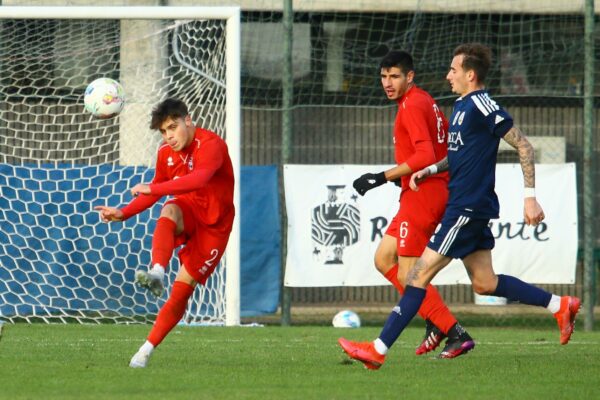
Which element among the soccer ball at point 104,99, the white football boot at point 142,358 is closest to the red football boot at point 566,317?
the white football boot at point 142,358

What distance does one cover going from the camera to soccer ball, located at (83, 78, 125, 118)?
9680 mm

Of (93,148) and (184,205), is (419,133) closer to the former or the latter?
(184,205)

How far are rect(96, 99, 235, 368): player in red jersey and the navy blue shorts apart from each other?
52.0 inches

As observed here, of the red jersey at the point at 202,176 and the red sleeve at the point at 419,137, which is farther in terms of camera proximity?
the red sleeve at the point at 419,137

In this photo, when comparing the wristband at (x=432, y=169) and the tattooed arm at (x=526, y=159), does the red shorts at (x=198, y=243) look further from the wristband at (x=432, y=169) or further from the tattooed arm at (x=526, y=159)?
the tattooed arm at (x=526, y=159)

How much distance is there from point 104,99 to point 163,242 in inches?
108

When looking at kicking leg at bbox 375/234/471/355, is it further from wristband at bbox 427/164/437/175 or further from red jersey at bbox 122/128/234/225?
red jersey at bbox 122/128/234/225

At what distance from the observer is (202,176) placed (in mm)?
7383

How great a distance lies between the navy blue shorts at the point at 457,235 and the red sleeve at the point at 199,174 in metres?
1.37

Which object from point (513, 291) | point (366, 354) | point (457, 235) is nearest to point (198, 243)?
point (366, 354)

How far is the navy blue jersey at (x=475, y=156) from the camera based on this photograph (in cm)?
739

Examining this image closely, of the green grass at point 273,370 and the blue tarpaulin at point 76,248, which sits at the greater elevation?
the blue tarpaulin at point 76,248

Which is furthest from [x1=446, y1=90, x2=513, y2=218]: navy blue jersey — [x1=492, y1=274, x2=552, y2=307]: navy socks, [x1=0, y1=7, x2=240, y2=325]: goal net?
[x1=0, y1=7, x2=240, y2=325]: goal net

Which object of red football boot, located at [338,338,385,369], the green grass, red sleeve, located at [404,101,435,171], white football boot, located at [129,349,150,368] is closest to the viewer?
the green grass
